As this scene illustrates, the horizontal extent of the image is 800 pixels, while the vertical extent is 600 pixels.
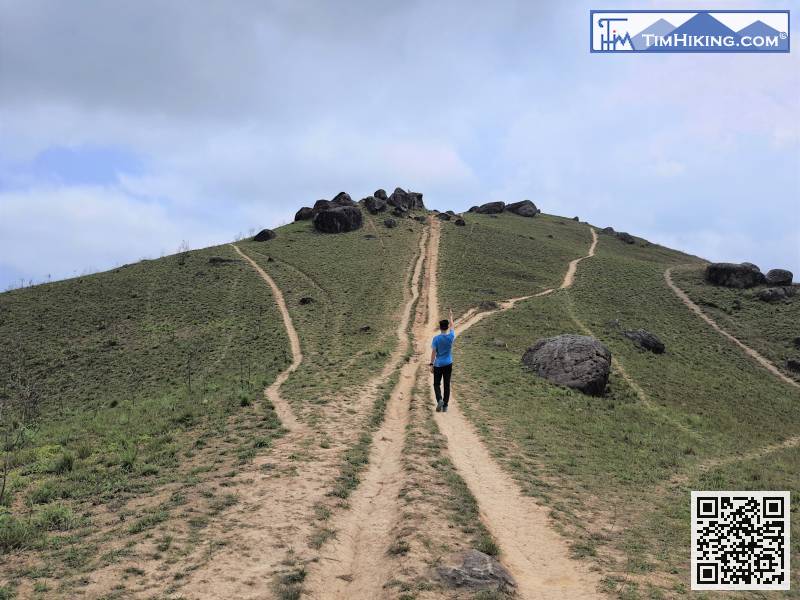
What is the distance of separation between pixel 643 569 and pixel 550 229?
105309 mm

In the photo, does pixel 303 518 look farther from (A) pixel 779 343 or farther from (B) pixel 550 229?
(B) pixel 550 229

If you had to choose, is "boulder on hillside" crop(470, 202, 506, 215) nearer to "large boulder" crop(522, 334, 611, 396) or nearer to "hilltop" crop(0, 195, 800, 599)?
"hilltop" crop(0, 195, 800, 599)

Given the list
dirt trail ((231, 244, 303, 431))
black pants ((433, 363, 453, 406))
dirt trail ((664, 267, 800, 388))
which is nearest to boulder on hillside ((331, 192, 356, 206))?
dirt trail ((231, 244, 303, 431))

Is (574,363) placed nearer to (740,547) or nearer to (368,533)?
(740,547)

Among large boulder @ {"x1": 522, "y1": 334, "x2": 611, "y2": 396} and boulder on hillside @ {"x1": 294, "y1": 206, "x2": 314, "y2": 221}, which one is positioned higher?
boulder on hillside @ {"x1": 294, "y1": 206, "x2": 314, "y2": 221}

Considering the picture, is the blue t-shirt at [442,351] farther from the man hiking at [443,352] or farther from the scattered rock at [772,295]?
the scattered rock at [772,295]

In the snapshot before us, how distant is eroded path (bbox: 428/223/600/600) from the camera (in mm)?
8820

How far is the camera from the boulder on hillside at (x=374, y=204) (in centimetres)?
9831

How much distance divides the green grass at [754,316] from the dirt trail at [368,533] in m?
44.7

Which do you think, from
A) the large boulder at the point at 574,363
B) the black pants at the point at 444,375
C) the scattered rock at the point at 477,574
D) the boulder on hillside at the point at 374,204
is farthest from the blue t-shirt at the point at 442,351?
the boulder on hillside at the point at 374,204

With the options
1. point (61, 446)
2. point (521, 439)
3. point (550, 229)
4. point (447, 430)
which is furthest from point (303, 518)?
point (550, 229)

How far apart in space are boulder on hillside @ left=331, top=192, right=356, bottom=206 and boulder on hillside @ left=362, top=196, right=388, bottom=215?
278 centimetres

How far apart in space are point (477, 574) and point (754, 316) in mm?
63125

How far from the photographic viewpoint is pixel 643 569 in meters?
9.65
